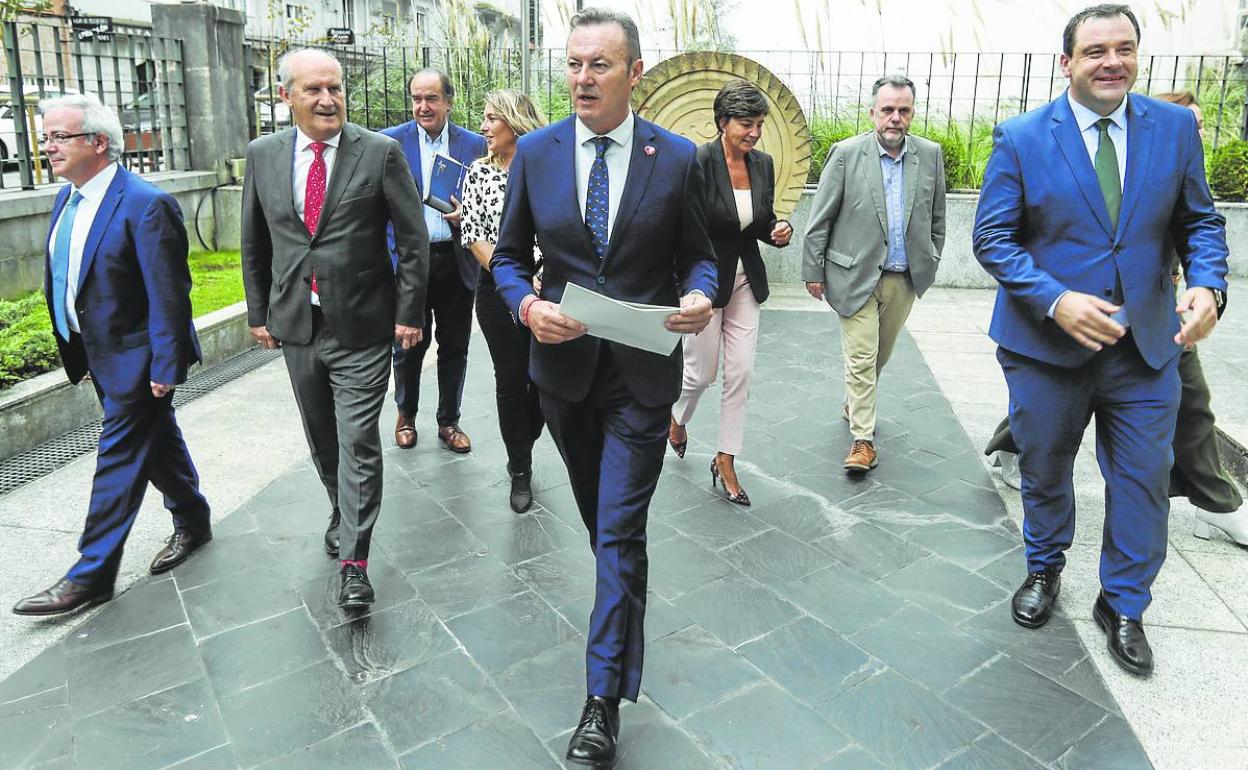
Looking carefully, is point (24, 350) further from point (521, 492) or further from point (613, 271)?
point (613, 271)

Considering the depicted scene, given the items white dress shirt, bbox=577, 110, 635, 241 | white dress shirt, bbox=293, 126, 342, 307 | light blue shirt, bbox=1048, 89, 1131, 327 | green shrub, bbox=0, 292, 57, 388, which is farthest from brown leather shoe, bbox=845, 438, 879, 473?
green shrub, bbox=0, 292, 57, 388

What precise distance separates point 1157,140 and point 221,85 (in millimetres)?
9511

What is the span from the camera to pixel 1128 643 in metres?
3.41

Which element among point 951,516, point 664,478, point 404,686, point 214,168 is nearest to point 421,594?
point 404,686

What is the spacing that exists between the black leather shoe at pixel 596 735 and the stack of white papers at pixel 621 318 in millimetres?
1036

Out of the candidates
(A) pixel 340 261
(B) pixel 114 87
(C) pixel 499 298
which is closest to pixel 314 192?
(A) pixel 340 261

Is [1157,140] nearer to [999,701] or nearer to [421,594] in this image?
[999,701]

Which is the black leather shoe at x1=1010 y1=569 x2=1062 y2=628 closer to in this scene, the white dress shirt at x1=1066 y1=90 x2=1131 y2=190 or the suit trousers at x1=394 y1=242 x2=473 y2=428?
the white dress shirt at x1=1066 y1=90 x2=1131 y2=190

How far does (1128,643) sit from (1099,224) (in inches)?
55.7

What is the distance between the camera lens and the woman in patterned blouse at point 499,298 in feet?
15.4

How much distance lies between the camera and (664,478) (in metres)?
5.22

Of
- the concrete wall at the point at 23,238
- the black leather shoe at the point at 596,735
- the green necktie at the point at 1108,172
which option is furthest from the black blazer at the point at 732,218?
the concrete wall at the point at 23,238

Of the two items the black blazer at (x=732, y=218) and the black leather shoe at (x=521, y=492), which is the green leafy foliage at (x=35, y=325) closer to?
the black leather shoe at (x=521, y=492)

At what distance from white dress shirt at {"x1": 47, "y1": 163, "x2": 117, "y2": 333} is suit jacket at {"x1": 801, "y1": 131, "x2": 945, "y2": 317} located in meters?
3.34
